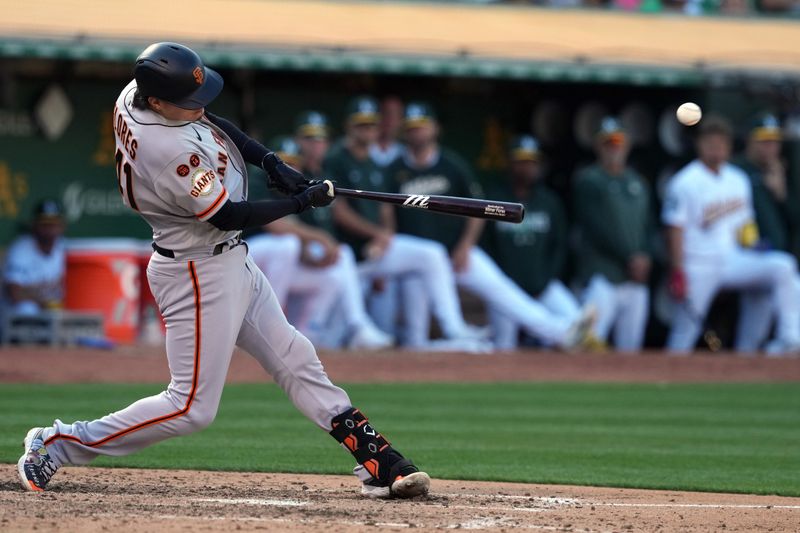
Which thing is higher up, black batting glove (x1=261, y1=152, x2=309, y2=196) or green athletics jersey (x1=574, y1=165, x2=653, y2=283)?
black batting glove (x1=261, y1=152, x2=309, y2=196)

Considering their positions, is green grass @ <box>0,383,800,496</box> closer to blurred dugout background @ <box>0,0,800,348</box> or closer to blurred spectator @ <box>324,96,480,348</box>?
blurred spectator @ <box>324,96,480,348</box>

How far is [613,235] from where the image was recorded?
12211 mm

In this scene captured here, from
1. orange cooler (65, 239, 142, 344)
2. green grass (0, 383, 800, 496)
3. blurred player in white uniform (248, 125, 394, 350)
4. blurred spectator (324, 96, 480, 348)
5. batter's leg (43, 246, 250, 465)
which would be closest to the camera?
batter's leg (43, 246, 250, 465)

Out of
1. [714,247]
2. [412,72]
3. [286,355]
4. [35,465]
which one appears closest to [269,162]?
[286,355]

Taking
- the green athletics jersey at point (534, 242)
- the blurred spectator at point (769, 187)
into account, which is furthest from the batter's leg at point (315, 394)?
the blurred spectator at point (769, 187)

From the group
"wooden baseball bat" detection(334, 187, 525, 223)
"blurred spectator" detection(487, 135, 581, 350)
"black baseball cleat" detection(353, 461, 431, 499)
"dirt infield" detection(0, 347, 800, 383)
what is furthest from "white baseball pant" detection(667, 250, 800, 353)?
"black baseball cleat" detection(353, 461, 431, 499)

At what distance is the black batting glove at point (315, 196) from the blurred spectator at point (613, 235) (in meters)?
7.35

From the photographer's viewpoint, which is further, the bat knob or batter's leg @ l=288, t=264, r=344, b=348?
batter's leg @ l=288, t=264, r=344, b=348

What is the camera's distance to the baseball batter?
4707 mm

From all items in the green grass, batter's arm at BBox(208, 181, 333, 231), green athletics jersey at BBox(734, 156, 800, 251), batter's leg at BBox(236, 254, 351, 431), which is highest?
batter's arm at BBox(208, 181, 333, 231)

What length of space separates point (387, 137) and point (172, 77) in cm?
778

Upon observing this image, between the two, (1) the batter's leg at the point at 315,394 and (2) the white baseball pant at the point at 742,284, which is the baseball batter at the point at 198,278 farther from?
(2) the white baseball pant at the point at 742,284

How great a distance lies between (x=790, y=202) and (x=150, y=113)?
915 cm

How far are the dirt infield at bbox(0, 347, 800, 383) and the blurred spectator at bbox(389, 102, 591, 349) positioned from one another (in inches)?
11.1
